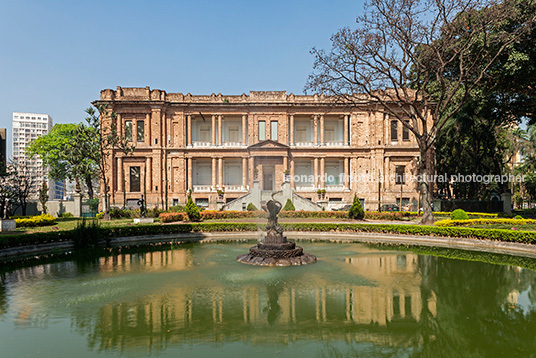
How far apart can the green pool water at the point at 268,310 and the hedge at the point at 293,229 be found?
3.19 m

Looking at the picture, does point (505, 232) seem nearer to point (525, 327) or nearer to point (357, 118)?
point (525, 327)

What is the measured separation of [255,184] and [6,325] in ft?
107

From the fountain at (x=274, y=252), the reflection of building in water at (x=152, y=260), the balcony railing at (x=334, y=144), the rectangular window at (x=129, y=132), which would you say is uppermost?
the rectangular window at (x=129, y=132)

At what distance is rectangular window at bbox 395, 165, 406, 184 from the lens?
146 ft

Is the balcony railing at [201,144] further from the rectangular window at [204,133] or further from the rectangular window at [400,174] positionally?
the rectangular window at [400,174]

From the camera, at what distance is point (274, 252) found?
13422mm

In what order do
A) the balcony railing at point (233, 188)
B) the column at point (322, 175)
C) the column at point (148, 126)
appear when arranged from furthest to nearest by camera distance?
the column at point (322, 175)
the balcony railing at point (233, 188)
the column at point (148, 126)

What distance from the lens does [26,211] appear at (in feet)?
113

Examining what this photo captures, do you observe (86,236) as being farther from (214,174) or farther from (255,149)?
(255,149)

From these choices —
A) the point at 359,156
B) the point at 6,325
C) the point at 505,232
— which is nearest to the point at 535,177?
the point at 359,156

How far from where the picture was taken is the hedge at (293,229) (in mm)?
16269

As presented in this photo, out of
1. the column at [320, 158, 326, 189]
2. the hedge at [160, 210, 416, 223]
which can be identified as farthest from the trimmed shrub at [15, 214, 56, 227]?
the column at [320, 158, 326, 189]

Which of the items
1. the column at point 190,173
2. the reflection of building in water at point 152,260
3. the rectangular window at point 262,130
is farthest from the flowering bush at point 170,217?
the rectangular window at point 262,130

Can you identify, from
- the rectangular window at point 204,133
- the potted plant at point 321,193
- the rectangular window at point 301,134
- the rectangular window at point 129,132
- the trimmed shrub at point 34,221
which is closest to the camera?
the trimmed shrub at point 34,221
